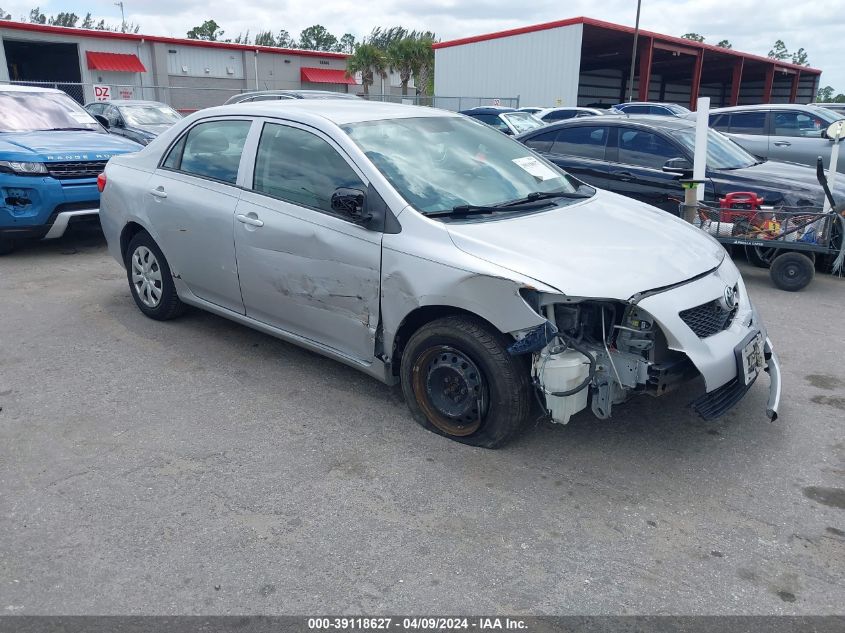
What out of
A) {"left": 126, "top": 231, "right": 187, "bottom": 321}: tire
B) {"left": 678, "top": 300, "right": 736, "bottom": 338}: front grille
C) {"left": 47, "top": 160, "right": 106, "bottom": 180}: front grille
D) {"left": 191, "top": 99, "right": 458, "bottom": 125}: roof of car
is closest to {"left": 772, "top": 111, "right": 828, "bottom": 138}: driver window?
{"left": 191, "top": 99, "right": 458, "bottom": 125}: roof of car

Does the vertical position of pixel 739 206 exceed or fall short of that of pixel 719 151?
it falls short

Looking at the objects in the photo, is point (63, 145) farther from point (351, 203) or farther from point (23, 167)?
point (351, 203)

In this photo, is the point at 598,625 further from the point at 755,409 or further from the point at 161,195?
the point at 161,195

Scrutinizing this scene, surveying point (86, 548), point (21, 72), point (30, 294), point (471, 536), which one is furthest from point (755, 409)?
point (21, 72)

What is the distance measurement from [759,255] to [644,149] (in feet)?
5.67

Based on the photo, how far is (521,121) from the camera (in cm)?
1619

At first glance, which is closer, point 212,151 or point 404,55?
point 212,151

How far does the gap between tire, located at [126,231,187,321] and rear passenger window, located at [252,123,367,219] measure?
138cm

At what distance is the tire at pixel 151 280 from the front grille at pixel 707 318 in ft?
12.4

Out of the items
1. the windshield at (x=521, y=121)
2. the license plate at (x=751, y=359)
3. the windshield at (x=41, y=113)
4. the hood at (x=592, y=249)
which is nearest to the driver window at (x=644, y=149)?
the hood at (x=592, y=249)

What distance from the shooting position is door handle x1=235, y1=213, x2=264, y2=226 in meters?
4.39

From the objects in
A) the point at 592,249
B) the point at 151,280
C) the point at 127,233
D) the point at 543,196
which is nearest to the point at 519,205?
the point at 543,196

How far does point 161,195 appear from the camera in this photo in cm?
514

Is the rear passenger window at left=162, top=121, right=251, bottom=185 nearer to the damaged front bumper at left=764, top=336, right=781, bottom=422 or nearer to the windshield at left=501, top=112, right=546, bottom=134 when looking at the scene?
the damaged front bumper at left=764, top=336, right=781, bottom=422
